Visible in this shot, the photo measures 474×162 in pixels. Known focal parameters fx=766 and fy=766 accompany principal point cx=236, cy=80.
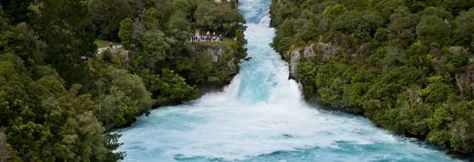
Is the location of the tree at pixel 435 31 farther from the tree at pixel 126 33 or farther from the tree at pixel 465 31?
the tree at pixel 126 33

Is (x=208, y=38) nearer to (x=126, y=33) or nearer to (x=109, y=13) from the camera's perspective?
(x=109, y=13)

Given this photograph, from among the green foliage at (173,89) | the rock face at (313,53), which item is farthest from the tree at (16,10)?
the rock face at (313,53)

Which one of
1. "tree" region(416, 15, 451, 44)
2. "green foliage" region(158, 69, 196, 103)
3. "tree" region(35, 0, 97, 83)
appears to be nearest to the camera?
"tree" region(35, 0, 97, 83)

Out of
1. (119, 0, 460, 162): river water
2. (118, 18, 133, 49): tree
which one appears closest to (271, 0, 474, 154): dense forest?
(119, 0, 460, 162): river water

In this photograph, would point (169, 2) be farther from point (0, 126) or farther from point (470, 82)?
point (0, 126)

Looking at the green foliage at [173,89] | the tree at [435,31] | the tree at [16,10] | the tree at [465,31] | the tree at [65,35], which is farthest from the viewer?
the green foliage at [173,89]

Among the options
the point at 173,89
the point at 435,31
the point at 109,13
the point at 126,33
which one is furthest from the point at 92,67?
the point at 435,31

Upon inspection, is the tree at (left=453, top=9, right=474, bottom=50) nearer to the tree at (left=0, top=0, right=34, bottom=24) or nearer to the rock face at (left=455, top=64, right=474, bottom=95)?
the rock face at (left=455, top=64, right=474, bottom=95)
